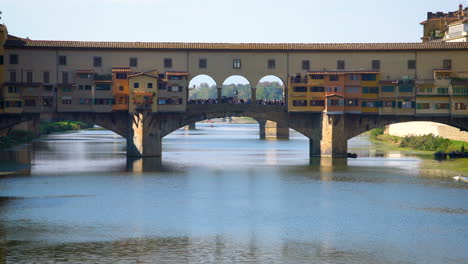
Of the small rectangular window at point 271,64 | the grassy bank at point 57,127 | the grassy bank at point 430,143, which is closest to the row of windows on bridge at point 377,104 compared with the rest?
the small rectangular window at point 271,64

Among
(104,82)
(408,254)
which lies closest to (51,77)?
(104,82)

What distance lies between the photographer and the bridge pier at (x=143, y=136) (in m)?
84.2

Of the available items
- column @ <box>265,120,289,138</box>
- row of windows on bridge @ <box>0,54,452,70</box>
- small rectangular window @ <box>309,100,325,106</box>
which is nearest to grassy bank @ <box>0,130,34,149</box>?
row of windows on bridge @ <box>0,54,452,70</box>

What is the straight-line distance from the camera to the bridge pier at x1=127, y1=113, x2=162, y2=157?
84188 mm

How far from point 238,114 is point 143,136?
434 inches

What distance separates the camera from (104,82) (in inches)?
3300

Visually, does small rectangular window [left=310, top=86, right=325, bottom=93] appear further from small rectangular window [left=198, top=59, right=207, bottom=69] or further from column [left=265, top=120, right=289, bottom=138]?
column [left=265, top=120, right=289, bottom=138]

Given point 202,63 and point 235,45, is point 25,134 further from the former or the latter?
point 235,45

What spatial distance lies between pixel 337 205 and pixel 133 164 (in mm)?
31413

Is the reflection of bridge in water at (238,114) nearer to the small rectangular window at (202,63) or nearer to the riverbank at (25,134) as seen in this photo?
the small rectangular window at (202,63)

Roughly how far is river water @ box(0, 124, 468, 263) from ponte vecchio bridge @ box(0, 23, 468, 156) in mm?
5038

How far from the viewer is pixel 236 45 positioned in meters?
84.8

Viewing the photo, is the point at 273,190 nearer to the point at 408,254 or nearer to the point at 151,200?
the point at 151,200

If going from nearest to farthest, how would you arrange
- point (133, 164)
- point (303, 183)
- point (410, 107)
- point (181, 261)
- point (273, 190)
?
point (181, 261) < point (273, 190) < point (303, 183) < point (133, 164) < point (410, 107)
